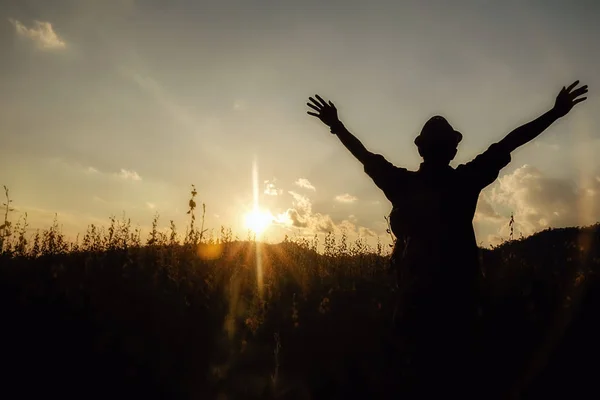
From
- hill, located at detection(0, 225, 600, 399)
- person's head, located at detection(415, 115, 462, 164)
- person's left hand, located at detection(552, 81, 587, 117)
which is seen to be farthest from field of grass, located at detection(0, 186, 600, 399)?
person's left hand, located at detection(552, 81, 587, 117)

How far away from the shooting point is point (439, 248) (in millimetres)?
2693

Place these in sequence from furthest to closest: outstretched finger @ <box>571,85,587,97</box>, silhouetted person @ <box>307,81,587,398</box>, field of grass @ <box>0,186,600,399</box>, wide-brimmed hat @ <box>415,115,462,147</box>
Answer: field of grass @ <box>0,186,600,399</box>, outstretched finger @ <box>571,85,587,97</box>, wide-brimmed hat @ <box>415,115,462,147</box>, silhouetted person @ <box>307,81,587,398</box>

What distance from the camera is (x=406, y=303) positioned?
Result: 272cm

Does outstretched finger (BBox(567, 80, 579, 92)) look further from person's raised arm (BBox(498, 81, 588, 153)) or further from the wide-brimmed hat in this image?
the wide-brimmed hat

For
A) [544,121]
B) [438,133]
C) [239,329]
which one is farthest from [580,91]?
[239,329]

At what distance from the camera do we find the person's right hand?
360cm

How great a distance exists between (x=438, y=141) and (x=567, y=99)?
1.52 metres

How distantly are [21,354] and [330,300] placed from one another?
459cm

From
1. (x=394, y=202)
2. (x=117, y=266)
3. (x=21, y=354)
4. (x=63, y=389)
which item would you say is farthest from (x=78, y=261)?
(x=394, y=202)

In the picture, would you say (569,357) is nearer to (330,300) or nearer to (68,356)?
(330,300)

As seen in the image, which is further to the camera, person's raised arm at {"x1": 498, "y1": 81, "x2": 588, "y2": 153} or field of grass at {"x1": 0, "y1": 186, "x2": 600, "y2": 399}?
field of grass at {"x1": 0, "y1": 186, "x2": 600, "y2": 399}

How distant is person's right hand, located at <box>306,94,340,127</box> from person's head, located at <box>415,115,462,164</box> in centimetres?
91

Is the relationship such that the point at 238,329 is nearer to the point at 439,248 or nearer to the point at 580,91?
the point at 439,248

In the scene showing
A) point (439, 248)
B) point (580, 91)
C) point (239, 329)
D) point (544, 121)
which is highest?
point (580, 91)
